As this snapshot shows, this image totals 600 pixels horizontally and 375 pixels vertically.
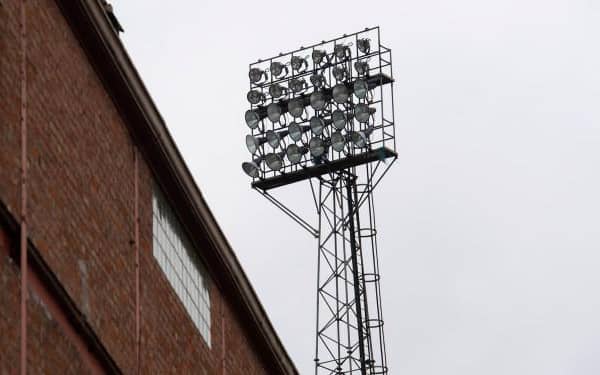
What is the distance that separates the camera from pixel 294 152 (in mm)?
47844

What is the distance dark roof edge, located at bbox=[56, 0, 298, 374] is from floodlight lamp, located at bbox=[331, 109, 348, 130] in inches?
506

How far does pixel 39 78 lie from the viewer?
2445cm

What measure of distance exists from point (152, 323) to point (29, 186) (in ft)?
18.0

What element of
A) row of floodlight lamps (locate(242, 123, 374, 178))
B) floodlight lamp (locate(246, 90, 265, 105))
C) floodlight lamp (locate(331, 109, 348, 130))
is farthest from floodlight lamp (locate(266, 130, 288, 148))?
floodlight lamp (locate(331, 109, 348, 130))

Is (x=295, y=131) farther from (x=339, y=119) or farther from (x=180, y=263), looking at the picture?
(x=180, y=263)

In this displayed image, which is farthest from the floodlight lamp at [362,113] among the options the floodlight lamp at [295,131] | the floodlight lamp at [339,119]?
the floodlight lamp at [295,131]

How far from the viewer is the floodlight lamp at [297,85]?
48.6 meters

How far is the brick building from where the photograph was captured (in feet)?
75.5

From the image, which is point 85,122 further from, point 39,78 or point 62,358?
point 62,358

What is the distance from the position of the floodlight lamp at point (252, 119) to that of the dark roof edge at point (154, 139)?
14.4 m

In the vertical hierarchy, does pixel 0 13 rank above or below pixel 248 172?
below

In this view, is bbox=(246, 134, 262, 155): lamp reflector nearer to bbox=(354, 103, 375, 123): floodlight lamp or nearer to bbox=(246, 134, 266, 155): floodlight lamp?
bbox=(246, 134, 266, 155): floodlight lamp

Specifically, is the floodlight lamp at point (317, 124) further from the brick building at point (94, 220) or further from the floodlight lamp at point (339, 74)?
the brick building at point (94, 220)

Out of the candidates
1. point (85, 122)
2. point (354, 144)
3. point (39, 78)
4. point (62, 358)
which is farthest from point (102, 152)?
point (354, 144)
